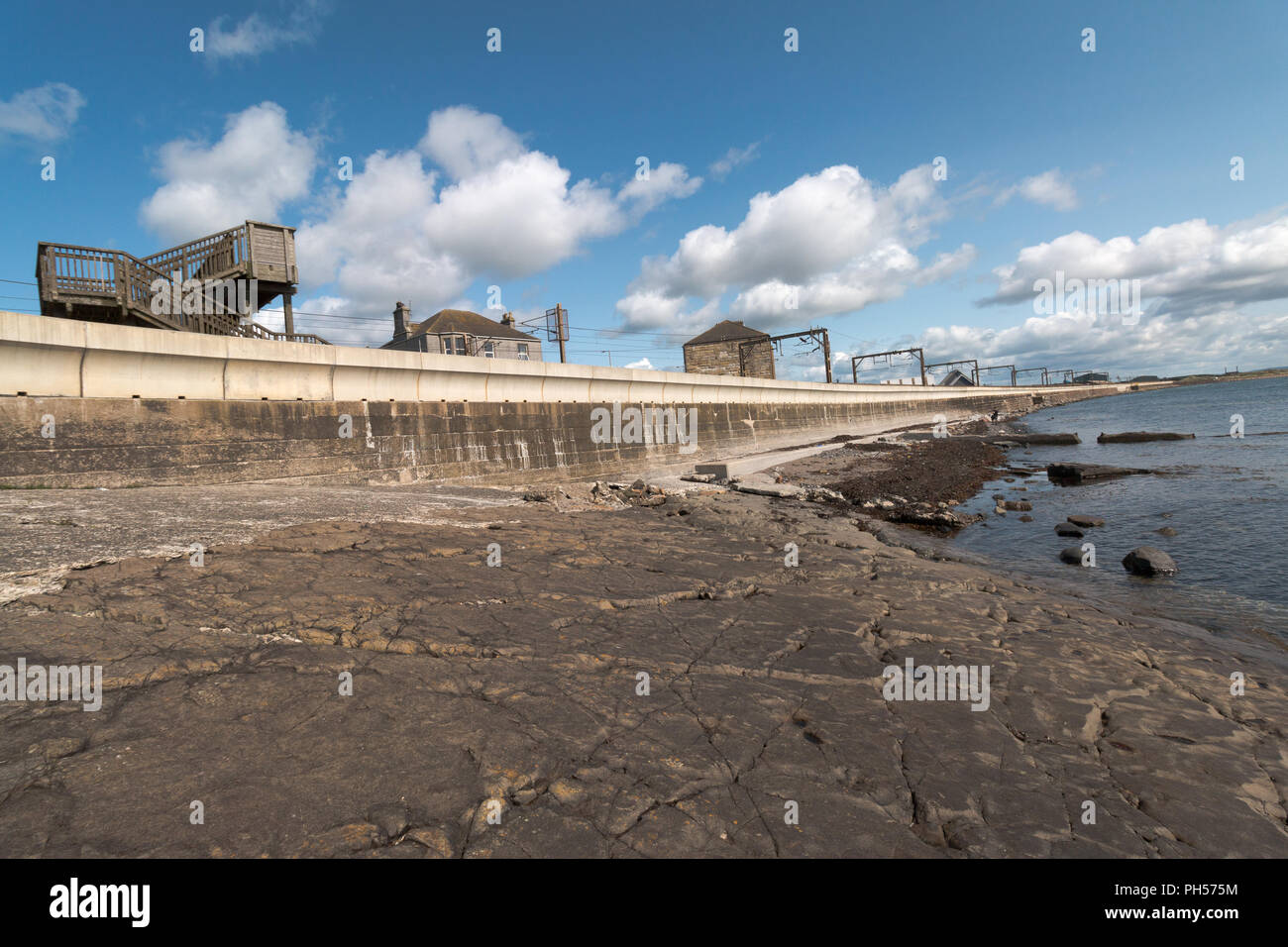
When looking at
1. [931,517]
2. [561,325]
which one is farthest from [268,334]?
[931,517]

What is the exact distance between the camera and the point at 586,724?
3314mm

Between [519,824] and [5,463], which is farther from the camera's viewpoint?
[5,463]

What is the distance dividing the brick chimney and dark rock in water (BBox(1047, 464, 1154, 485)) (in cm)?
3659

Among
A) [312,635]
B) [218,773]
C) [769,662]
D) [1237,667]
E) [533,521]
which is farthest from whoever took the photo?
[533,521]

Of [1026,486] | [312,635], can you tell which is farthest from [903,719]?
[1026,486]

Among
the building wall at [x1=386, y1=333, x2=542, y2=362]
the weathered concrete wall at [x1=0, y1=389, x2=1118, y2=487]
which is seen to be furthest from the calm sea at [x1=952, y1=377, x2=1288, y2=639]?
the building wall at [x1=386, y1=333, x2=542, y2=362]

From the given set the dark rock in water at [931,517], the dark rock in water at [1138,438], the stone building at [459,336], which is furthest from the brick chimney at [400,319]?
the dark rock in water at [1138,438]

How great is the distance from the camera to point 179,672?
339 centimetres

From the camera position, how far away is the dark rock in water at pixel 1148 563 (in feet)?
28.2

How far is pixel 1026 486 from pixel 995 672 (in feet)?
54.7

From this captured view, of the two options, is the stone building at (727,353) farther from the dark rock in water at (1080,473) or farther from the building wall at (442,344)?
the dark rock in water at (1080,473)

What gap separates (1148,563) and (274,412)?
14549 mm

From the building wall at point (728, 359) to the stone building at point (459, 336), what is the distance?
53.9 feet

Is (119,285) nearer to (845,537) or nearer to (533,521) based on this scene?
(533,521)
